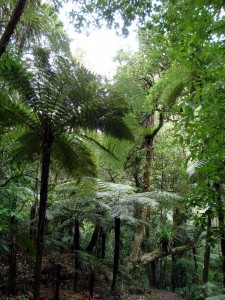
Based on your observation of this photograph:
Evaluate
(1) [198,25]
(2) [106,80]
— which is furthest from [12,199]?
(1) [198,25]

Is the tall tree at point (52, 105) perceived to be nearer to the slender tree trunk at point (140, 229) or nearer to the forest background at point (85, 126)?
the forest background at point (85, 126)

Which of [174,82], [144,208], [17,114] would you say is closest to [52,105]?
[17,114]

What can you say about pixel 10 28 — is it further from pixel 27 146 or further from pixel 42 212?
pixel 42 212

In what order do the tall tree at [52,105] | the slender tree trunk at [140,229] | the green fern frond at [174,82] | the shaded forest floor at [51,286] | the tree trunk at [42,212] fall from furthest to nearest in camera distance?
the slender tree trunk at [140,229] → the green fern frond at [174,82] → the shaded forest floor at [51,286] → the tall tree at [52,105] → the tree trunk at [42,212]

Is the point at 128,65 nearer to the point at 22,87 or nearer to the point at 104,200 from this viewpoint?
the point at 104,200

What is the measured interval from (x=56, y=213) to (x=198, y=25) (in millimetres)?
3458

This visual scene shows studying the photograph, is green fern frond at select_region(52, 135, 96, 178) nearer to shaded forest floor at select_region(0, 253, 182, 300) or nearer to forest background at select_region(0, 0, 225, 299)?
forest background at select_region(0, 0, 225, 299)

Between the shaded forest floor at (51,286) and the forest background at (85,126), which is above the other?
the forest background at (85,126)

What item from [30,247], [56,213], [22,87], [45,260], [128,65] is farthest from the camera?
[128,65]

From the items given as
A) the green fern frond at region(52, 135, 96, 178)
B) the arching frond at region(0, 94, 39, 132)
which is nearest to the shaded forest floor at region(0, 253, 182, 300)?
the green fern frond at region(52, 135, 96, 178)

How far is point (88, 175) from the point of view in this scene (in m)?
3.73

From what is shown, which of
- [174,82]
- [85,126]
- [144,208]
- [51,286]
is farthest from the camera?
[144,208]

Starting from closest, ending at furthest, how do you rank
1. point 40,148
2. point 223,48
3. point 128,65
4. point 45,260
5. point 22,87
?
point 223,48
point 22,87
point 40,148
point 45,260
point 128,65

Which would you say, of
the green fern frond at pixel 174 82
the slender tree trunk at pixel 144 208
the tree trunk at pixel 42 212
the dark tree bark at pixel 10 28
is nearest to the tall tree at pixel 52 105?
the tree trunk at pixel 42 212
